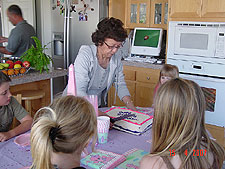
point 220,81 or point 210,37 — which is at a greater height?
point 210,37

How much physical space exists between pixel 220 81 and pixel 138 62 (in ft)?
3.62

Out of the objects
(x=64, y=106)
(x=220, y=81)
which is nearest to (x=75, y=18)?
(x=220, y=81)

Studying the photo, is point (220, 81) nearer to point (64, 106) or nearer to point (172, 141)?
point (172, 141)

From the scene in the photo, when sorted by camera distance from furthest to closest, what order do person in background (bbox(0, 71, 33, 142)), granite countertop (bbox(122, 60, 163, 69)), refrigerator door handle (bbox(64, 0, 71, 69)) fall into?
1. refrigerator door handle (bbox(64, 0, 71, 69))
2. granite countertop (bbox(122, 60, 163, 69))
3. person in background (bbox(0, 71, 33, 142))

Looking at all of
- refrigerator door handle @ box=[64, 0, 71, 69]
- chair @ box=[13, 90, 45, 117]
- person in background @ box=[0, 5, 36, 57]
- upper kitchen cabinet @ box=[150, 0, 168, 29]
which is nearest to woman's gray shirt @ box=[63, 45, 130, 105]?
chair @ box=[13, 90, 45, 117]

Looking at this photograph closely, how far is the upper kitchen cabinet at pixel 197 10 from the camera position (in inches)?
114

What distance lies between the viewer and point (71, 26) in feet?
13.7

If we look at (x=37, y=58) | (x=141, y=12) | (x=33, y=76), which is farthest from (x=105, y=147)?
(x=141, y=12)

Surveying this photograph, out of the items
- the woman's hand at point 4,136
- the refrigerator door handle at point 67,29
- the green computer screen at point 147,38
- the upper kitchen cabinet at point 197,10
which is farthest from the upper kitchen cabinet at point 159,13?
the woman's hand at point 4,136

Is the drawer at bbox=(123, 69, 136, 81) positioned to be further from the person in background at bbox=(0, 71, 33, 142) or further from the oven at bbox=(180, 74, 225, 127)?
the person in background at bbox=(0, 71, 33, 142)

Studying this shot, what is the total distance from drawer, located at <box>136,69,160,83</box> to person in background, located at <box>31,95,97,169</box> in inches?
100


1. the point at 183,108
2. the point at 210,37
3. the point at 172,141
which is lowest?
the point at 172,141

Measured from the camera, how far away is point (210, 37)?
2.98m

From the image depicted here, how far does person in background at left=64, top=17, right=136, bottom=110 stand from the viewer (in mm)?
1830
